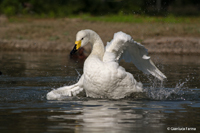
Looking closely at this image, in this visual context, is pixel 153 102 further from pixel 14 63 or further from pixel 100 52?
pixel 14 63

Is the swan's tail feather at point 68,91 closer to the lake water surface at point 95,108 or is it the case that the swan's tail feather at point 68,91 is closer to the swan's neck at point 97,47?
the lake water surface at point 95,108

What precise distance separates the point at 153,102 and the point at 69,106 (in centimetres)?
141

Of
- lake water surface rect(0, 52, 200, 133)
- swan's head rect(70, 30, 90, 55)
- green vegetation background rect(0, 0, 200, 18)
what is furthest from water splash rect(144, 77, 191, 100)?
green vegetation background rect(0, 0, 200, 18)

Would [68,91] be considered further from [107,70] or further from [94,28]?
[94,28]

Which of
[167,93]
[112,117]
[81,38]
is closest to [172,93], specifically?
[167,93]

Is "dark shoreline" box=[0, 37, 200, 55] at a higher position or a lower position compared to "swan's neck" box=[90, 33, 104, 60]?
lower

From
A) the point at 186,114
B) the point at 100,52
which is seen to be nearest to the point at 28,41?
the point at 100,52

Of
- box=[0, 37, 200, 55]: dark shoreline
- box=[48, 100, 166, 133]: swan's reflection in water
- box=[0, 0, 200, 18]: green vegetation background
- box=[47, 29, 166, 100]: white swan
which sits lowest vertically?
box=[0, 37, 200, 55]: dark shoreline

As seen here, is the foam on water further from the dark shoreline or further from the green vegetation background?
the green vegetation background

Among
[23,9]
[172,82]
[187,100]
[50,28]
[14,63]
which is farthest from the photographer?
[23,9]

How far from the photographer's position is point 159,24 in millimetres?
20484

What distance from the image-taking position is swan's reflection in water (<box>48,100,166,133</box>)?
5074 mm

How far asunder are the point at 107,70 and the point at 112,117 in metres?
1.09

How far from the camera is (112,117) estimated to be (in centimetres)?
564
